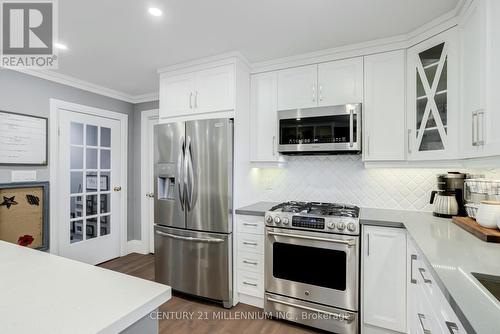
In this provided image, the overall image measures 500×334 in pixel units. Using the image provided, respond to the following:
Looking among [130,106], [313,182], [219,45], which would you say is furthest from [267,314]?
[130,106]

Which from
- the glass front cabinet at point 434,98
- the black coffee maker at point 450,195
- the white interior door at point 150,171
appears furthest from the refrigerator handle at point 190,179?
the black coffee maker at point 450,195

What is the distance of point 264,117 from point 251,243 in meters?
1.30

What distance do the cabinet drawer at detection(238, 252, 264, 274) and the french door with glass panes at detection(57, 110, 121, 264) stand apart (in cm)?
223

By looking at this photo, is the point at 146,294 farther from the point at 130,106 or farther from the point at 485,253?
the point at 130,106

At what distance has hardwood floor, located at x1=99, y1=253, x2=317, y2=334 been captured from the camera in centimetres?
208

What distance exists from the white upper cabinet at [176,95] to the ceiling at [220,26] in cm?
→ 20

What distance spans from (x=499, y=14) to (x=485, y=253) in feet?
3.87

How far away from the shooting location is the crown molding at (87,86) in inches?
110

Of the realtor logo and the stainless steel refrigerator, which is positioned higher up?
the realtor logo

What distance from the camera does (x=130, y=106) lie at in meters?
3.88

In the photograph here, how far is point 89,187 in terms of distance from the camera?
334cm

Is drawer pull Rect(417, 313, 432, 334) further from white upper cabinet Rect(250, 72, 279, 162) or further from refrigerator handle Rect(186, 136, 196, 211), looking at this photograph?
refrigerator handle Rect(186, 136, 196, 211)

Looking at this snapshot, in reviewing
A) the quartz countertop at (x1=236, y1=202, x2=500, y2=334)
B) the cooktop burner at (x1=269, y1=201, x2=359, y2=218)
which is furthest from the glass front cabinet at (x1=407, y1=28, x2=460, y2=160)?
the cooktop burner at (x1=269, y1=201, x2=359, y2=218)

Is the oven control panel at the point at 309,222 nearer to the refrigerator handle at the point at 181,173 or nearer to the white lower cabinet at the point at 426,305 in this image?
the white lower cabinet at the point at 426,305
